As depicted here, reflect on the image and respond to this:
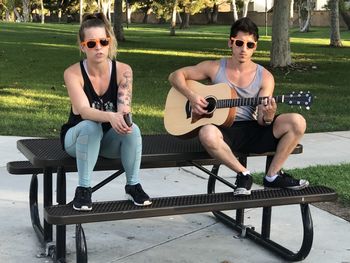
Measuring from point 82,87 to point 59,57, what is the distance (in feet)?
49.9

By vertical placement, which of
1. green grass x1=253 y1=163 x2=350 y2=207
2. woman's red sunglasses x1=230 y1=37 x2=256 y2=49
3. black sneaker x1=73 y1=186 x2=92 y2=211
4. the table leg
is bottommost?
green grass x1=253 y1=163 x2=350 y2=207

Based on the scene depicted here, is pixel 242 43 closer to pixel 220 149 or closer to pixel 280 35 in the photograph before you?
pixel 220 149

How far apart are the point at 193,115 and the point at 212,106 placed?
148 millimetres

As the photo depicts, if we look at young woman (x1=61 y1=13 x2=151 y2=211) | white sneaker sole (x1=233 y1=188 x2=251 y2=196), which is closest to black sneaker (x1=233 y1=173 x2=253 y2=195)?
white sneaker sole (x1=233 y1=188 x2=251 y2=196)

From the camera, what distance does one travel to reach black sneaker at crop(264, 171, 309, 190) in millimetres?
4016

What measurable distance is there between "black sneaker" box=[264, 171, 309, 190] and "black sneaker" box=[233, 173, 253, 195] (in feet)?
0.95

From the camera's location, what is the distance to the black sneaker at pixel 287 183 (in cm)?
402

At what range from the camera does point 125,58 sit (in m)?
18.5

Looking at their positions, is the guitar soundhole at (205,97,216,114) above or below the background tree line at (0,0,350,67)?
below

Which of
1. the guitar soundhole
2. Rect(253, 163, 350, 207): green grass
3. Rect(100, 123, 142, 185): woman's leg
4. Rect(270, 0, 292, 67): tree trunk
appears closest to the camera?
Rect(100, 123, 142, 185): woman's leg

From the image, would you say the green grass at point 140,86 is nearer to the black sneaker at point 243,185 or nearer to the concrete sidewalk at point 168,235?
the concrete sidewalk at point 168,235

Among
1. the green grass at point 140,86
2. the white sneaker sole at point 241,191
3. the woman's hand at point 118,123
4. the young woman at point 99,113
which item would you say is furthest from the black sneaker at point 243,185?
the green grass at point 140,86

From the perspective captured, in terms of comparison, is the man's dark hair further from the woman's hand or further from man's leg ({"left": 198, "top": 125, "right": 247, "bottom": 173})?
the woman's hand

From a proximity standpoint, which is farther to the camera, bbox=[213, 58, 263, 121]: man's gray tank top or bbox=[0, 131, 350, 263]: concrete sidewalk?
bbox=[213, 58, 263, 121]: man's gray tank top
